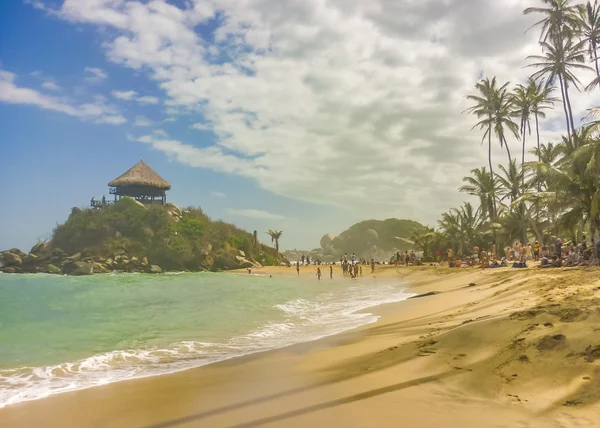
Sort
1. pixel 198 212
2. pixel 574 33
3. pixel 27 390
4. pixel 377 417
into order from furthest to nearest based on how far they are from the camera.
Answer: pixel 198 212, pixel 574 33, pixel 27 390, pixel 377 417

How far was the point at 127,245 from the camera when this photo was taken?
1853 inches

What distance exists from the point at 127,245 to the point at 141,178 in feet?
32.4

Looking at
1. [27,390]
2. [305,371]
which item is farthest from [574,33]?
[27,390]

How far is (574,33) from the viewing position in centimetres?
2416

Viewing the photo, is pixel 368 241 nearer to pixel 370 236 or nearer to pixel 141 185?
pixel 370 236

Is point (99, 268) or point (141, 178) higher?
point (141, 178)

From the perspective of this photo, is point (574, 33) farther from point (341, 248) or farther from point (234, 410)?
point (341, 248)

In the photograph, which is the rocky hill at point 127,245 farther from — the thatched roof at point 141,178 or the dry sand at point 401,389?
the dry sand at point 401,389

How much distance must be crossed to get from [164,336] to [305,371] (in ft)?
14.7

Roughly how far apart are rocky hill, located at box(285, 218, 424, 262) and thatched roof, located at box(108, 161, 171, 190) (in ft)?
171

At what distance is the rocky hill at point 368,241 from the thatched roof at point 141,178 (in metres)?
52.0

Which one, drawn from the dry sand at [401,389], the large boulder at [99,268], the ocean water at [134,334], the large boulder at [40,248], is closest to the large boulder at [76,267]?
the large boulder at [99,268]

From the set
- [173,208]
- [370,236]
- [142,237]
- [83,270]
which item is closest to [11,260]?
[83,270]

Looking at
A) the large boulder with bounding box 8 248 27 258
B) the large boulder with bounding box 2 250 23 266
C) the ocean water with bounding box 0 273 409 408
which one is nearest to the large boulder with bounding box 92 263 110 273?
the large boulder with bounding box 2 250 23 266
